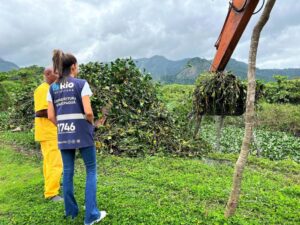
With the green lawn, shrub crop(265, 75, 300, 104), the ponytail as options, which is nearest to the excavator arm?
the green lawn

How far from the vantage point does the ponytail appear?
359cm

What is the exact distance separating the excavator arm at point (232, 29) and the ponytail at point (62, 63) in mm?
4586

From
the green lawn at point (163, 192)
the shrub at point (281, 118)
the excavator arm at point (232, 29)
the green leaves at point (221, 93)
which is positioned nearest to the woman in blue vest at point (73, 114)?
the green lawn at point (163, 192)

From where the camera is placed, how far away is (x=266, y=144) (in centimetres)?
1055

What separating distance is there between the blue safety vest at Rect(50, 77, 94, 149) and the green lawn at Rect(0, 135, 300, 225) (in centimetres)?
106

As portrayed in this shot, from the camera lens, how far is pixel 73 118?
3.57 meters

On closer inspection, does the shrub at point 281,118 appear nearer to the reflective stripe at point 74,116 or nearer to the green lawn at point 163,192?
the green lawn at point 163,192

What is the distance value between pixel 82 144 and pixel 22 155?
5.02 metres

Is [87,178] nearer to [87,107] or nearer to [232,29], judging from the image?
[87,107]

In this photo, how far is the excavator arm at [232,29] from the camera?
278 inches

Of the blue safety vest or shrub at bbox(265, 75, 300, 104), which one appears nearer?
the blue safety vest

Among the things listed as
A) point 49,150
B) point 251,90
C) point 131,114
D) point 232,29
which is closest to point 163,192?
point 49,150

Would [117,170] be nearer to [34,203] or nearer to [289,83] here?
[34,203]

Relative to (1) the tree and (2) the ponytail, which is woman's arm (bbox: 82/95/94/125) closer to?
(2) the ponytail
